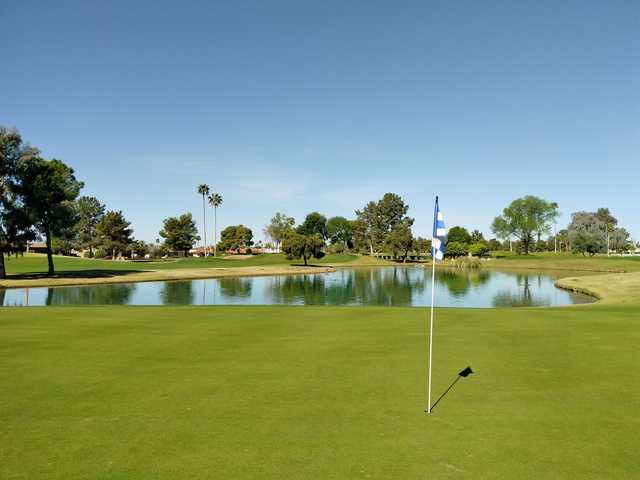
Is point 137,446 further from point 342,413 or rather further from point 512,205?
point 512,205

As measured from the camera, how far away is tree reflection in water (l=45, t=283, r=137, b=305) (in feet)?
144

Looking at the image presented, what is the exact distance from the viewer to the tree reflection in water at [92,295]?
4391cm

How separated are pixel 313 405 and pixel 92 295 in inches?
1880

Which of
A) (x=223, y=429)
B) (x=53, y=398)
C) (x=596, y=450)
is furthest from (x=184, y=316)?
(x=596, y=450)

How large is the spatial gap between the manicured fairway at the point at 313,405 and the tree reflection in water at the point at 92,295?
94.2 ft

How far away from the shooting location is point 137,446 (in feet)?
25.2

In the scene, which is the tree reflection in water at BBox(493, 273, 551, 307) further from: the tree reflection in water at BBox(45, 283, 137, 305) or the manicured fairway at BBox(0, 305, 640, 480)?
the tree reflection in water at BBox(45, 283, 137, 305)

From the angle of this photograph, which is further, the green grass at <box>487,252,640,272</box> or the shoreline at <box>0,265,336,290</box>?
the green grass at <box>487,252,640,272</box>

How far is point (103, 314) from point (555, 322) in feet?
73.3

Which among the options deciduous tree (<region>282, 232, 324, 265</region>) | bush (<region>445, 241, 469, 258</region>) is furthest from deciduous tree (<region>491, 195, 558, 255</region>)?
deciduous tree (<region>282, 232, 324, 265</region>)

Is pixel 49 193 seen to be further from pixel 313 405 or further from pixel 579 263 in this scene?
pixel 579 263

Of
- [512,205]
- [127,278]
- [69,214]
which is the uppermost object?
[512,205]

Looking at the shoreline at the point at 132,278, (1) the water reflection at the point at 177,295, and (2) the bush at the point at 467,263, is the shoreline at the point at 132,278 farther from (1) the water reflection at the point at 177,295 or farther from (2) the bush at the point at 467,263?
(2) the bush at the point at 467,263

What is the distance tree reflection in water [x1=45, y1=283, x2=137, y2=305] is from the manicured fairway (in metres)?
28.7
